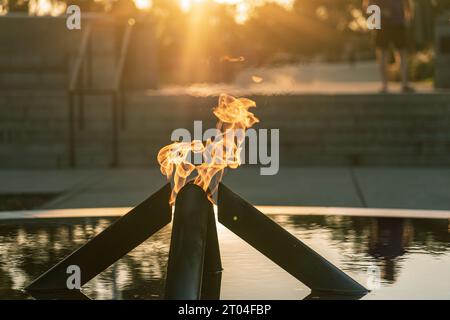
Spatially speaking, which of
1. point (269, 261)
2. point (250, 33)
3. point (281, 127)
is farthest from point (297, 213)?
point (250, 33)

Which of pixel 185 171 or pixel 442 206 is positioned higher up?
pixel 185 171

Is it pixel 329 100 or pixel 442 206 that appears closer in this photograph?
pixel 442 206

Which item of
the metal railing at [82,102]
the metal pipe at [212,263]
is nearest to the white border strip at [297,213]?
the metal pipe at [212,263]

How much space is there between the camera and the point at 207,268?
663 cm

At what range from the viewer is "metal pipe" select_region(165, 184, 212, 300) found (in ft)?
17.7

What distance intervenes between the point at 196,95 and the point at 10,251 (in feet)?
29.1

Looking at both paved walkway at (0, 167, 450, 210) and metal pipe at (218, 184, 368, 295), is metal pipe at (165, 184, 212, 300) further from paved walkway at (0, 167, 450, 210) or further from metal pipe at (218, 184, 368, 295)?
paved walkway at (0, 167, 450, 210)

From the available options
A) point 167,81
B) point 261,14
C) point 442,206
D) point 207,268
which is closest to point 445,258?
point 207,268

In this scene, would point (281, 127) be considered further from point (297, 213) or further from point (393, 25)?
point (297, 213)

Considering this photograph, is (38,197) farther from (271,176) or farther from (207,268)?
(207,268)

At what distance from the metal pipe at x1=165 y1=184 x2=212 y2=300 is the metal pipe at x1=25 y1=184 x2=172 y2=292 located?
0.25m

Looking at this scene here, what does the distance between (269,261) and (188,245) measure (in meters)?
1.52

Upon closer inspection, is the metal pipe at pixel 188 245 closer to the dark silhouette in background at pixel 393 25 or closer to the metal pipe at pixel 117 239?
the metal pipe at pixel 117 239

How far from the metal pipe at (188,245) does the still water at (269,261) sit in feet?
1.12
